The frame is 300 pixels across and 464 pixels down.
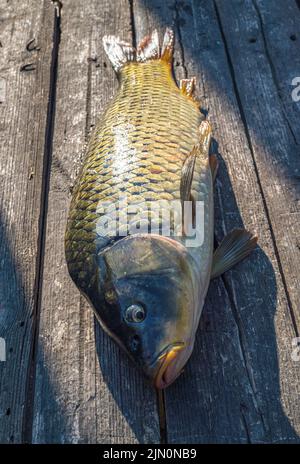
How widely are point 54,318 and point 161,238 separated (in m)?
0.64

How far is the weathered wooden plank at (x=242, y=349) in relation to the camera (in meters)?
1.93

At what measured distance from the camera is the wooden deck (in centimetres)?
200

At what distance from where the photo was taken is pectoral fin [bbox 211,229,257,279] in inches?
90.0

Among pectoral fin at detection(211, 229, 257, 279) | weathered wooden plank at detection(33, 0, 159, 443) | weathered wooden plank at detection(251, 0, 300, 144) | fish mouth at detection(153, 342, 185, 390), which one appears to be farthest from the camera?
weathered wooden plank at detection(251, 0, 300, 144)

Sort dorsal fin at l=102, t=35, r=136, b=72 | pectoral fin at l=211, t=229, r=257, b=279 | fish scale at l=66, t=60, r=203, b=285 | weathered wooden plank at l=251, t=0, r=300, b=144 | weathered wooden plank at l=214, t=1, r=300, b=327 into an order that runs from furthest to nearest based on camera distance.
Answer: dorsal fin at l=102, t=35, r=136, b=72, weathered wooden plank at l=251, t=0, r=300, b=144, weathered wooden plank at l=214, t=1, r=300, b=327, pectoral fin at l=211, t=229, r=257, b=279, fish scale at l=66, t=60, r=203, b=285

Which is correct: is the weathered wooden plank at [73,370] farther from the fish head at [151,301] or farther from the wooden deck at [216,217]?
the fish head at [151,301]

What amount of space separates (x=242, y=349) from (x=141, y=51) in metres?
2.01

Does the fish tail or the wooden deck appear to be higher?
the fish tail

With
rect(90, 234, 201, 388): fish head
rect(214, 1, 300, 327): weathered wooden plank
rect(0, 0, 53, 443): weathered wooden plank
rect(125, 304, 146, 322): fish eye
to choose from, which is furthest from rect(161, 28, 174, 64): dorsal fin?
rect(125, 304, 146, 322): fish eye

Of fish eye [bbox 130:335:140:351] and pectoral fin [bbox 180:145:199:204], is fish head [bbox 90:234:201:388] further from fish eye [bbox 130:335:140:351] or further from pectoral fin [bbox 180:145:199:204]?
pectoral fin [bbox 180:145:199:204]

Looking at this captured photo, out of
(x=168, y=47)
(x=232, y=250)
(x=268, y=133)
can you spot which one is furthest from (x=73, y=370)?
(x=168, y=47)

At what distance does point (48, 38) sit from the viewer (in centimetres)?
371

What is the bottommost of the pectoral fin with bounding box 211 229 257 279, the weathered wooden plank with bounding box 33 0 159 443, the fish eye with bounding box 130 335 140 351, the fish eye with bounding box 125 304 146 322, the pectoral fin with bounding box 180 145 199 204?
the weathered wooden plank with bounding box 33 0 159 443

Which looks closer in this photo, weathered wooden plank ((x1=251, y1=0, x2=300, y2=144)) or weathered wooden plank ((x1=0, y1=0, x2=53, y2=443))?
weathered wooden plank ((x1=0, y1=0, x2=53, y2=443))
